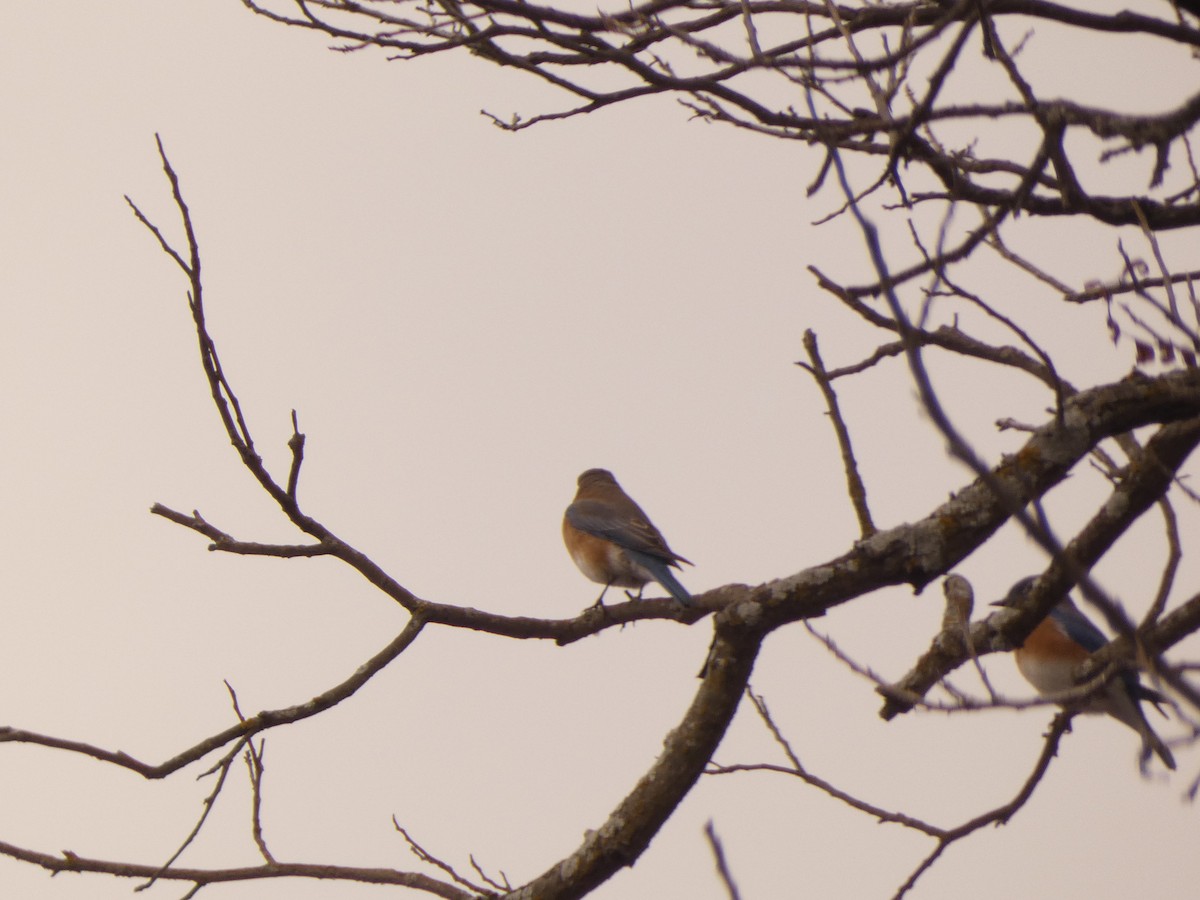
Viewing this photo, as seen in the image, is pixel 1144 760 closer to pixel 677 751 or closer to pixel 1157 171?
pixel 677 751

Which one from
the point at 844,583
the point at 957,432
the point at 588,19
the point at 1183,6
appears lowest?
the point at 957,432

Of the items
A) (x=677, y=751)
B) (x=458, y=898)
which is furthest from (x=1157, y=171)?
(x=458, y=898)

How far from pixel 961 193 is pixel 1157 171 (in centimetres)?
56

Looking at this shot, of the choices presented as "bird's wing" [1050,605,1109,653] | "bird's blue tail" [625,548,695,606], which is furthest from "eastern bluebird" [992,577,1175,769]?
"bird's blue tail" [625,548,695,606]

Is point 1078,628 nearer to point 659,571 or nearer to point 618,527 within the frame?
point 659,571

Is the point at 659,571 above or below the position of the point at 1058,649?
above

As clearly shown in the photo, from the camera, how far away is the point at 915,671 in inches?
135

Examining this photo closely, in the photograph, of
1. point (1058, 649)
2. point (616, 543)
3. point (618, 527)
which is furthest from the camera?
point (618, 527)

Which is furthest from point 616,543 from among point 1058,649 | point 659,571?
point 1058,649

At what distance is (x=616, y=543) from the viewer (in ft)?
26.6

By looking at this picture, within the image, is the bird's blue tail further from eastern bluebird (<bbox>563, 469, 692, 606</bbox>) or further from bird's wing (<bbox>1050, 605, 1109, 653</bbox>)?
bird's wing (<bbox>1050, 605, 1109, 653</bbox>)

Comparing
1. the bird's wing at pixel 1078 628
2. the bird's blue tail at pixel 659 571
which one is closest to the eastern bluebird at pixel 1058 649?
the bird's wing at pixel 1078 628

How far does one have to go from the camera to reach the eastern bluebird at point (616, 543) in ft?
24.6

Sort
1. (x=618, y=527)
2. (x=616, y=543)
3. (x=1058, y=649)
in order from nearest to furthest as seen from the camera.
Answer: (x=1058, y=649) < (x=616, y=543) < (x=618, y=527)
